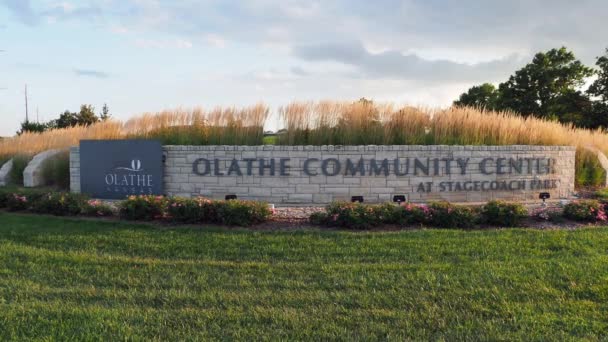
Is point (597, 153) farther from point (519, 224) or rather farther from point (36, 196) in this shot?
point (36, 196)

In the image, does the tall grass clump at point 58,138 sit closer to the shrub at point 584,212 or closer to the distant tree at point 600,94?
the shrub at point 584,212

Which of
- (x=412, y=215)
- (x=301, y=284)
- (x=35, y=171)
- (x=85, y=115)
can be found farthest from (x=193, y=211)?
(x=85, y=115)

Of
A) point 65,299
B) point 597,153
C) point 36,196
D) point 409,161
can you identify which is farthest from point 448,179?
point 36,196

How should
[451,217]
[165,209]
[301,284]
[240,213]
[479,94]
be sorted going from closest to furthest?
[301,284] < [240,213] < [451,217] < [165,209] < [479,94]

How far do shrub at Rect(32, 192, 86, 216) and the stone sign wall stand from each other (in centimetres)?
231

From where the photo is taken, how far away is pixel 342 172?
9758 millimetres

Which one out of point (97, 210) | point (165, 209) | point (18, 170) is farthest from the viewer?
point (18, 170)

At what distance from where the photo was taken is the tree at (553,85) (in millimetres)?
29047

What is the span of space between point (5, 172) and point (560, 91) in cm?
3180

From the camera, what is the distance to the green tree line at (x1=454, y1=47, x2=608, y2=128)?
92.6ft

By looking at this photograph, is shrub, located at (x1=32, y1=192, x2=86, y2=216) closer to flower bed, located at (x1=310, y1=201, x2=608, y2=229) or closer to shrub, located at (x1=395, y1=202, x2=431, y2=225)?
flower bed, located at (x1=310, y1=201, x2=608, y2=229)

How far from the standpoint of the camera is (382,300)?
4059 mm

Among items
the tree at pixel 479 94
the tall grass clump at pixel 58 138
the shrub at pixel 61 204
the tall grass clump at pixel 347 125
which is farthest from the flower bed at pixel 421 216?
the tree at pixel 479 94

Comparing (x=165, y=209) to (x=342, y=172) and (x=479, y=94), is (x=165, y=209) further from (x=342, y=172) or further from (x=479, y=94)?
(x=479, y=94)
